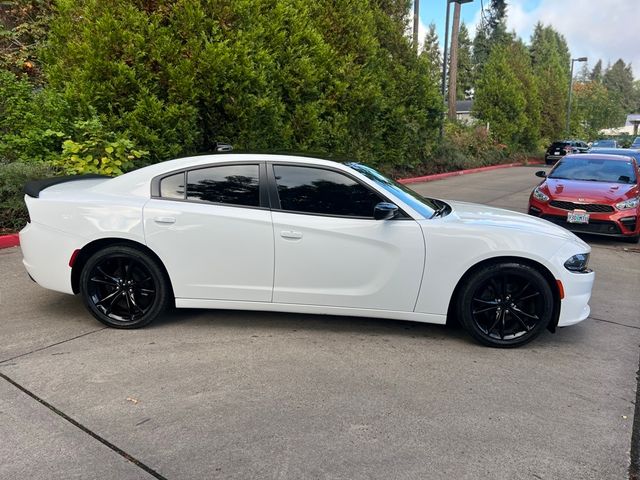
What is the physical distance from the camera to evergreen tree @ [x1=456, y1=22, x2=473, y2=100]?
7556 centimetres

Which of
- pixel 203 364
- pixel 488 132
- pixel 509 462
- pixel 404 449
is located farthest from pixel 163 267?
pixel 488 132

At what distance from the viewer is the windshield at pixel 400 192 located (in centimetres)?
424

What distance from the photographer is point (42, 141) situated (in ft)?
26.9

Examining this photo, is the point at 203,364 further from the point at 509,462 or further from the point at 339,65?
the point at 339,65

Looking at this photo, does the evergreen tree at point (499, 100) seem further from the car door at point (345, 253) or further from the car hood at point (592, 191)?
the car door at point (345, 253)

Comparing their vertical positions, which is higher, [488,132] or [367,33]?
[367,33]

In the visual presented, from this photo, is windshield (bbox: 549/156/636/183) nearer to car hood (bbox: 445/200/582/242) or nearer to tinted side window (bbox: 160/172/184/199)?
car hood (bbox: 445/200/582/242)

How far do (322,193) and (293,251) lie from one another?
53 centimetres

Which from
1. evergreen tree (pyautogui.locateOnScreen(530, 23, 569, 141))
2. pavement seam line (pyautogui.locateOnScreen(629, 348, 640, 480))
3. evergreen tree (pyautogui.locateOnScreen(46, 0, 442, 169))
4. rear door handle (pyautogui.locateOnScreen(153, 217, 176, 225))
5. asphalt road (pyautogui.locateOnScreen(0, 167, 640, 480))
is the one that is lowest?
pavement seam line (pyautogui.locateOnScreen(629, 348, 640, 480))

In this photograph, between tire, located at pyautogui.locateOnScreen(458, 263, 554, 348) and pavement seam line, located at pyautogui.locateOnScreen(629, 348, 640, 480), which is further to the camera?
tire, located at pyautogui.locateOnScreen(458, 263, 554, 348)

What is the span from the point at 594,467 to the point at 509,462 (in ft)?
1.45

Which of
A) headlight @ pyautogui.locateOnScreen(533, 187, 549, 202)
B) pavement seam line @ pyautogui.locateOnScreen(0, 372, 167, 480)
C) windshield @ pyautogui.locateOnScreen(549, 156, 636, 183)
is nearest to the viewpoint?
pavement seam line @ pyautogui.locateOnScreen(0, 372, 167, 480)

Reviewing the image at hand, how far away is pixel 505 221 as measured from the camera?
169 inches

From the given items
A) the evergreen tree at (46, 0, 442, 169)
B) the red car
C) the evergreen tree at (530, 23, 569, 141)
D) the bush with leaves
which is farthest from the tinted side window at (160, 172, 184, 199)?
the evergreen tree at (530, 23, 569, 141)
